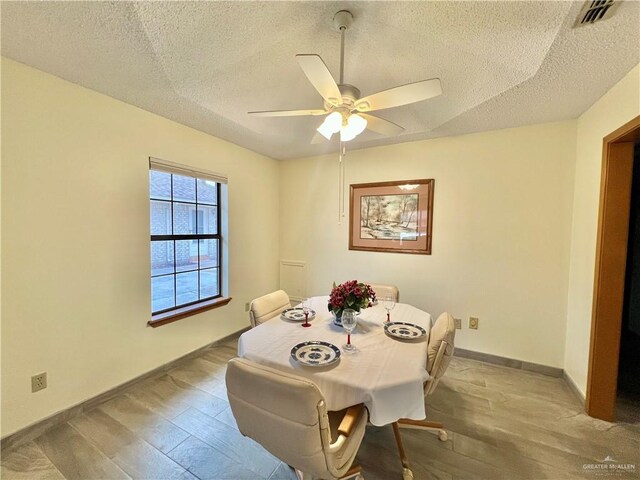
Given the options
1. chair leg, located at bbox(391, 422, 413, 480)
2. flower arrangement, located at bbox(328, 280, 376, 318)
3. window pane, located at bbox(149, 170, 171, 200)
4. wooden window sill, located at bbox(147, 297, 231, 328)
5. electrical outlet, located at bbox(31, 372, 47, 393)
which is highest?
window pane, located at bbox(149, 170, 171, 200)

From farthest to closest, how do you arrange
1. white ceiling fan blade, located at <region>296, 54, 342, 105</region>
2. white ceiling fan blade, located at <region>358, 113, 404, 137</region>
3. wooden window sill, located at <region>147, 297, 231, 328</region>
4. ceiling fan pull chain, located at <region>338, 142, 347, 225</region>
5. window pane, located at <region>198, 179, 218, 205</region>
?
ceiling fan pull chain, located at <region>338, 142, 347, 225</region> < window pane, located at <region>198, 179, 218, 205</region> < wooden window sill, located at <region>147, 297, 231, 328</region> < white ceiling fan blade, located at <region>358, 113, 404, 137</region> < white ceiling fan blade, located at <region>296, 54, 342, 105</region>

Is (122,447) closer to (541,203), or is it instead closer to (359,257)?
(359,257)

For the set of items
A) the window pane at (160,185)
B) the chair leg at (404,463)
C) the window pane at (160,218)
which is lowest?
the chair leg at (404,463)

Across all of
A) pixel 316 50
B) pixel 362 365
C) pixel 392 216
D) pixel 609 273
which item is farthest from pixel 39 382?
pixel 609 273

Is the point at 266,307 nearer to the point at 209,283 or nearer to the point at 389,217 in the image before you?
the point at 209,283

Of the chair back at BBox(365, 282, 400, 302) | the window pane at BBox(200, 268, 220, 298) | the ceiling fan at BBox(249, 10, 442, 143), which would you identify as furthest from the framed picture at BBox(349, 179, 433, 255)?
the window pane at BBox(200, 268, 220, 298)

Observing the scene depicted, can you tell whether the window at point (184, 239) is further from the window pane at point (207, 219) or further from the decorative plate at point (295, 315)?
the decorative plate at point (295, 315)

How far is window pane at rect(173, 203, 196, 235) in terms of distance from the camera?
104 inches

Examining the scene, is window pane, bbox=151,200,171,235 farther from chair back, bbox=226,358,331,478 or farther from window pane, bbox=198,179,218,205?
chair back, bbox=226,358,331,478

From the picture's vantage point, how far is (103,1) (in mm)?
1188

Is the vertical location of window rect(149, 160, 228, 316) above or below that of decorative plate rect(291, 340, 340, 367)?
above

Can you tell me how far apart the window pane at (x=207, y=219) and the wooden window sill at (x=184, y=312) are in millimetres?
814

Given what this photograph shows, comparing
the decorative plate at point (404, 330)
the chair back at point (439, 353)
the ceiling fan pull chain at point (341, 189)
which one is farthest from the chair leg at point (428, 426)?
the ceiling fan pull chain at point (341, 189)

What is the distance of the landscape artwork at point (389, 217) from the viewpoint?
2943 millimetres
